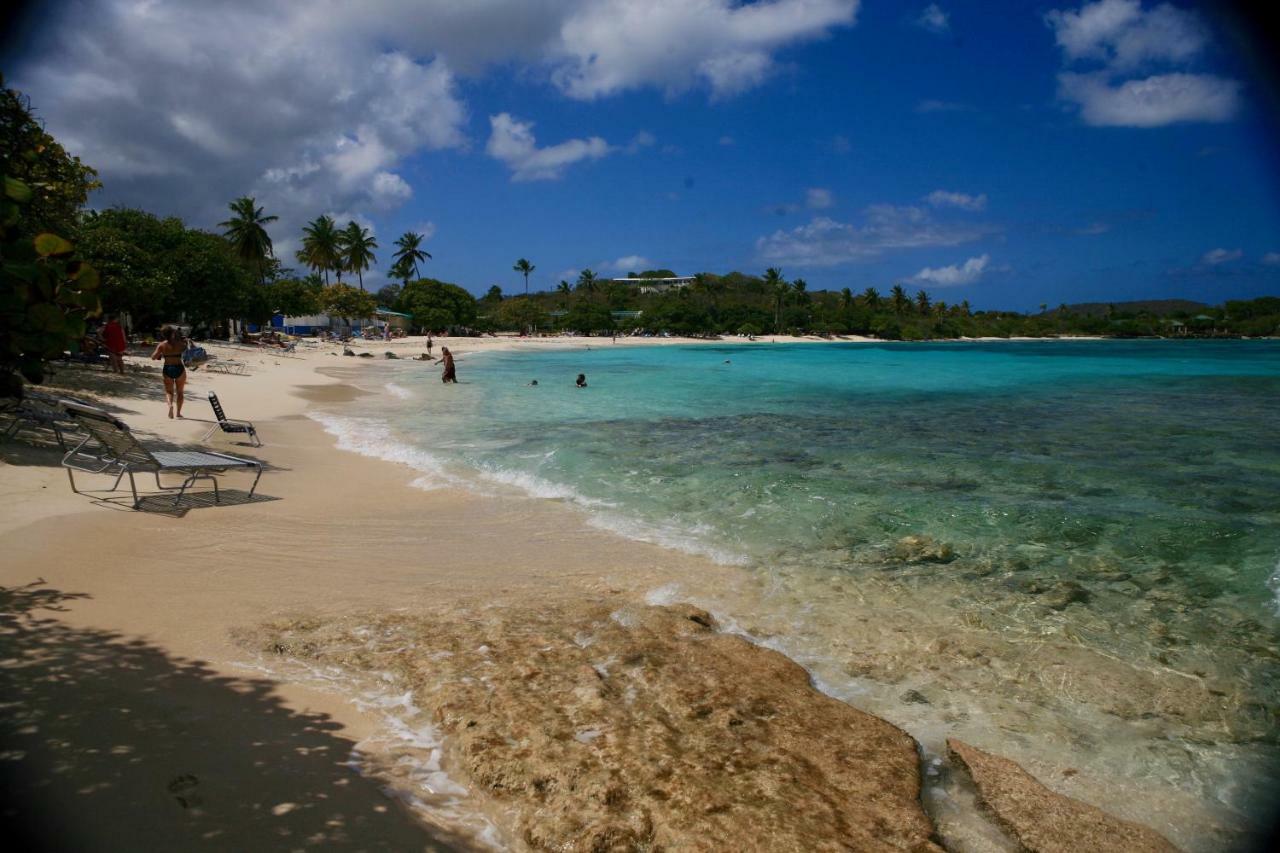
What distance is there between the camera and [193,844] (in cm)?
244

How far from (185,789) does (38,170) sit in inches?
411

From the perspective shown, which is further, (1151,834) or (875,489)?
(875,489)

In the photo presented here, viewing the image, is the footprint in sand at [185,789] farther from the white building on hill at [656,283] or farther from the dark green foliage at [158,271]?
the white building on hill at [656,283]

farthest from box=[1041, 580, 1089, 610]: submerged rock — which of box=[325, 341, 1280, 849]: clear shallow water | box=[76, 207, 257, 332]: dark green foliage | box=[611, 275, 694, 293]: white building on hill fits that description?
box=[611, 275, 694, 293]: white building on hill

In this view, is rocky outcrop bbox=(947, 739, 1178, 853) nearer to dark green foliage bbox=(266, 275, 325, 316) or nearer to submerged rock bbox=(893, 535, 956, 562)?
submerged rock bbox=(893, 535, 956, 562)

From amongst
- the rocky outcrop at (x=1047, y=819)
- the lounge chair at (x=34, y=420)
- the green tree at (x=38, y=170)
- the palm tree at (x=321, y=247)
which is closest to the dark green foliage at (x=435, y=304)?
the palm tree at (x=321, y=247)

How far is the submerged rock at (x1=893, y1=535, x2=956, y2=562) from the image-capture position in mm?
6965

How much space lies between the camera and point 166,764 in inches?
112

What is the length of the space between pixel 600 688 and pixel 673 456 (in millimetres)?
8814

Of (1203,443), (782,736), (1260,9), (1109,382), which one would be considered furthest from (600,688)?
(1109,382)

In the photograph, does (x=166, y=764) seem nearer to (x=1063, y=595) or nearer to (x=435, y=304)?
(x=1063, y=595)

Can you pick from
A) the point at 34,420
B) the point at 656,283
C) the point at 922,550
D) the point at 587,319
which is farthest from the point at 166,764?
the point at 656,283

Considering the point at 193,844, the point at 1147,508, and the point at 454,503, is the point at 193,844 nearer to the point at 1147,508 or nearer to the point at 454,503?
the point at 454,503

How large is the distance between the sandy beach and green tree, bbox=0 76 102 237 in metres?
2.59
